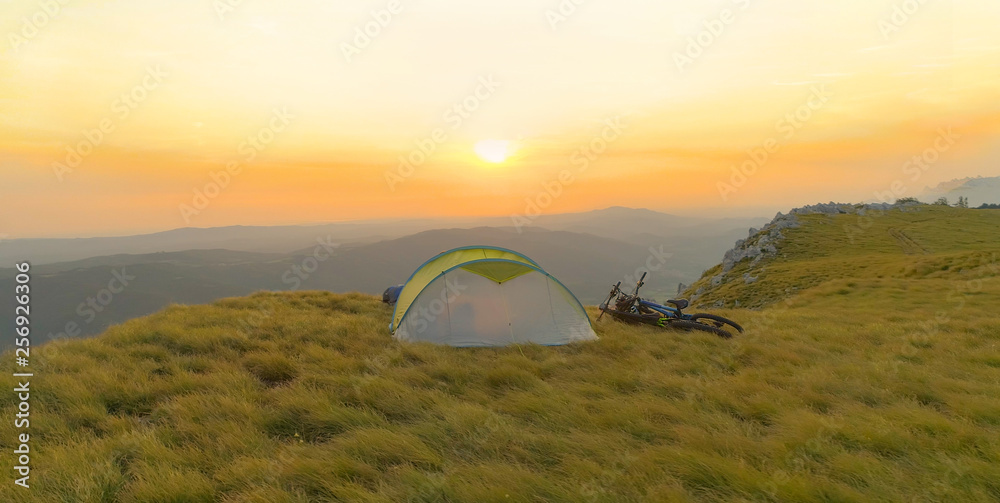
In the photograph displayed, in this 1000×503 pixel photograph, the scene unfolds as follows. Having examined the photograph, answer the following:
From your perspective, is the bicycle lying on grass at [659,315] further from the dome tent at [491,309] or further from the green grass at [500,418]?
the dome tent at [491,309]

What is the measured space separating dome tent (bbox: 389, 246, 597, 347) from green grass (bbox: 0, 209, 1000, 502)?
0.72 metres

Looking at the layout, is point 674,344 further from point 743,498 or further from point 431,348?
point 743,498

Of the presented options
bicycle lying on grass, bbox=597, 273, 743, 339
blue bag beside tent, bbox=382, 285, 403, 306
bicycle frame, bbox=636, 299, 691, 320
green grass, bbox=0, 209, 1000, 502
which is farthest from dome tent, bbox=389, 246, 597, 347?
blue bag beside tent, bbox=382, 285, 403, 306

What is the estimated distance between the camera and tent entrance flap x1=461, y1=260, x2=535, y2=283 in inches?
437

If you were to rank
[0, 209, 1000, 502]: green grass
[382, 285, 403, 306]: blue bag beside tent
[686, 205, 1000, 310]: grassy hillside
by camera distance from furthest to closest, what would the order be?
1. [686, 205, 1000, 310]: grassy hillside
2. [382, 285, 403, 306]: blue bag beside tent
3. [0, 209, 1000, 502]: green grass

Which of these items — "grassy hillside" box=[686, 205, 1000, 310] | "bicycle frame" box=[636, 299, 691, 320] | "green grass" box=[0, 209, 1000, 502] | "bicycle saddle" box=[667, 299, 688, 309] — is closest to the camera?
"green grass" box=[0, 209, 1000, 502]

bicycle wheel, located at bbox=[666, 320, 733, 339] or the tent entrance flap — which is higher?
the tent entrance flap

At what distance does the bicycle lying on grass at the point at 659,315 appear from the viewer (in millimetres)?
12023

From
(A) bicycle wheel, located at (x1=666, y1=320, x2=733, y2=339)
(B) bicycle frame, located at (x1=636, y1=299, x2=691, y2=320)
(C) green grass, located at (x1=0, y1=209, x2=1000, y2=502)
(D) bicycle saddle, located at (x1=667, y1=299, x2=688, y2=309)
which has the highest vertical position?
(D) bicycle saddle, located at (x1=667, y1=299, x2=688, y2=309)

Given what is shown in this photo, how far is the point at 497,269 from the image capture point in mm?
11211

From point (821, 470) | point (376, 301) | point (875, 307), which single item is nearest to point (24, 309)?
point (376, 301)

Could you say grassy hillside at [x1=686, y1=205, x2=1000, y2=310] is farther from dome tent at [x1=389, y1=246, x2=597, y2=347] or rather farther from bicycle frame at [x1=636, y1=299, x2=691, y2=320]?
dome tent at [x1=389, y1=246, x2=597, y2=347]

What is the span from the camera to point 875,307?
65.3ft

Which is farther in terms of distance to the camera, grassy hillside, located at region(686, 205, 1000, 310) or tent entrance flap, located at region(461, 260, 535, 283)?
grassy hillside, located at region(686, 205, 1000, 310)
